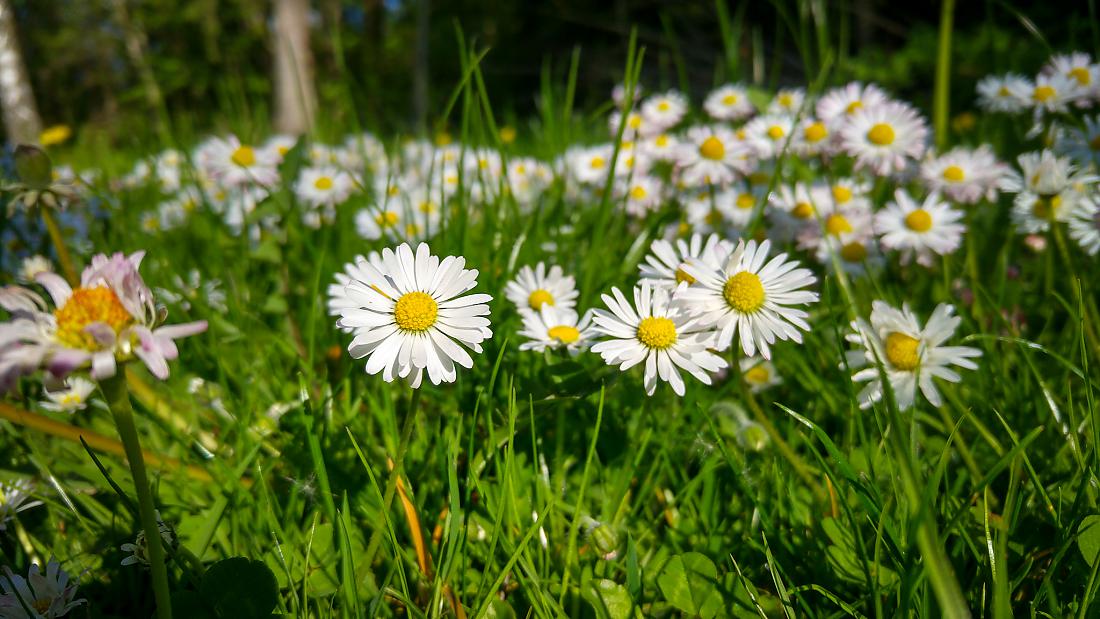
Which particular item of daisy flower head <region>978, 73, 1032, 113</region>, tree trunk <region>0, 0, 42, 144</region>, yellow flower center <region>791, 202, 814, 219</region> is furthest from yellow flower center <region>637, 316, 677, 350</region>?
tree trunk <region>0, 0, 42, 144</region>

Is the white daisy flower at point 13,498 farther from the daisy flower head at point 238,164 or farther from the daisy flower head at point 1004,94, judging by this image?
the daisy flower head at point 1004,94

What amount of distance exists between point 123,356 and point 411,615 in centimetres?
49

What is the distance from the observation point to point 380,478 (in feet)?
3.63

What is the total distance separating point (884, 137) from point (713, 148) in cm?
44

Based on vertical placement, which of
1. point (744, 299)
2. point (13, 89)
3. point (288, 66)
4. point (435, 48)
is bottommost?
point (744, 299)

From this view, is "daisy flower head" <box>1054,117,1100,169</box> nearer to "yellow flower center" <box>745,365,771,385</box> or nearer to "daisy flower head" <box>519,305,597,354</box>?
"yellow flower center" <box>745,365,771,385</box>

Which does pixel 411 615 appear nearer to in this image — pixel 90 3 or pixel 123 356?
pixel 123 356

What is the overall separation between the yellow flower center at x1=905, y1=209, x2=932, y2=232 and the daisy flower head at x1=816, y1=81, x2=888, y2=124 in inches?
13.8

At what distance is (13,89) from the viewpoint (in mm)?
7961

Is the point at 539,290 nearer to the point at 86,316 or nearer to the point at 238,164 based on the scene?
the point at 86,316

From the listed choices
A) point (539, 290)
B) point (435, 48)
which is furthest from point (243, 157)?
point (435, 48)

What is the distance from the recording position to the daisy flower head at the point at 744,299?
0.96 metres

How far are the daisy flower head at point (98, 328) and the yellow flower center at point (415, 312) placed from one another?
0.97 feet

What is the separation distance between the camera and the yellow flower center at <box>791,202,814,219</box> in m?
1.71
